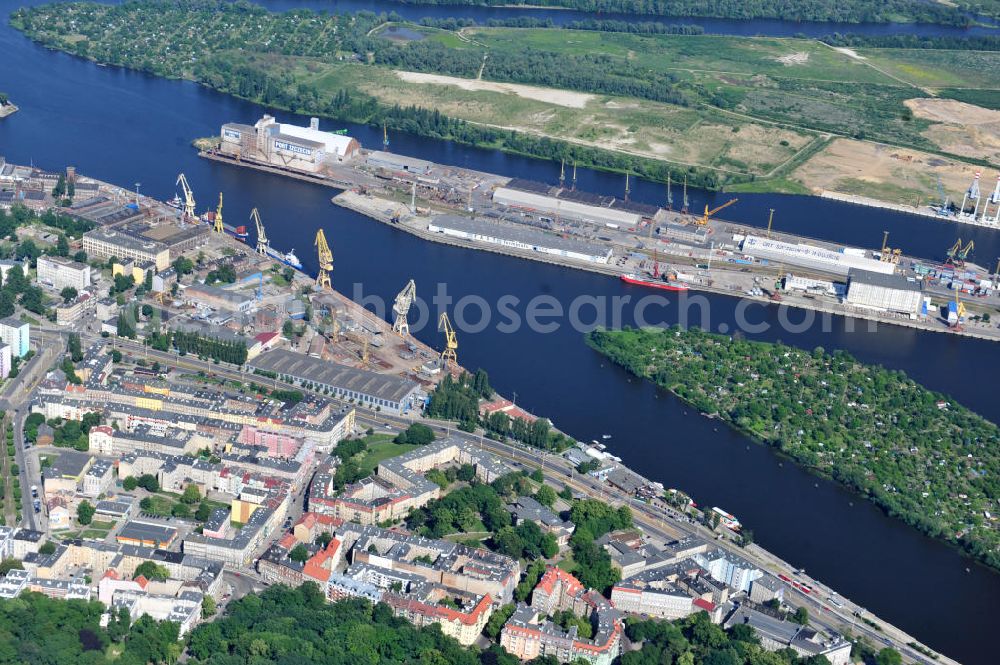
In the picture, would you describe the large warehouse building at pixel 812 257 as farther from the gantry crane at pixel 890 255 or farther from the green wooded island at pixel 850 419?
the green wooded island at pixel 850 419

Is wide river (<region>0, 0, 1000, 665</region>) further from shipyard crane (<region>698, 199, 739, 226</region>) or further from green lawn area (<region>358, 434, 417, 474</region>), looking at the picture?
green lawn area (<region>358, 434, 417, 474</region>)

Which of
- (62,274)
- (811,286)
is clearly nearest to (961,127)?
(811,286)

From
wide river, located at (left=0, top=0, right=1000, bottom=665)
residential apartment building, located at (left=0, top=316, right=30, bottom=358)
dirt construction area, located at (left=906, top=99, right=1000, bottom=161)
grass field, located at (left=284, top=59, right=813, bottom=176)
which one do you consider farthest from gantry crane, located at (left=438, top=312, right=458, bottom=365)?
dirt construction area, located at (left=906, top=99, right=1000, bottom=161)

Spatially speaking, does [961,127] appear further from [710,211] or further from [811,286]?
[811,286]

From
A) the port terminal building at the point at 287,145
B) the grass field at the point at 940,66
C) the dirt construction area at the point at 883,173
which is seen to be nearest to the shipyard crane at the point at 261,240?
Answer: the port terminal building at the point at 287,145

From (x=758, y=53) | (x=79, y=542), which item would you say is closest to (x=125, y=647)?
→ (x=79, y=542)
